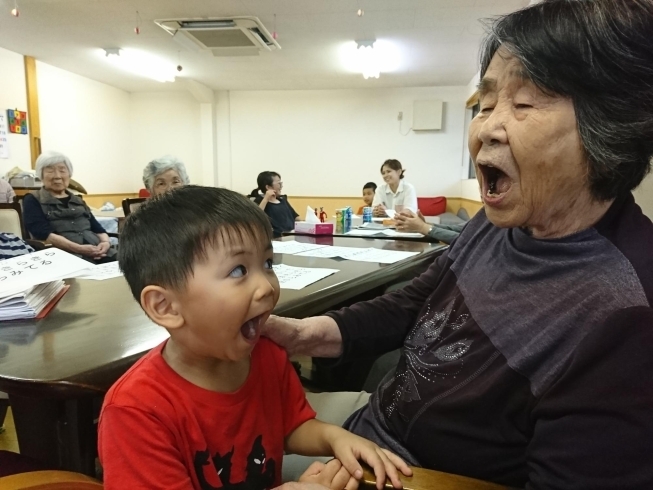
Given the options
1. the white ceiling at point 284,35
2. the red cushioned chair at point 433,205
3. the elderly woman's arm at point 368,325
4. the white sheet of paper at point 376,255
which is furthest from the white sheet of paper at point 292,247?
the red cushioned chair at point 433,205

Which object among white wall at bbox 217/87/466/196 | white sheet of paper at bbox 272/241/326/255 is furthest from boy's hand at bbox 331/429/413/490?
white wall at bbox 217/87/466/196

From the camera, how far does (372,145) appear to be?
776 centimetres

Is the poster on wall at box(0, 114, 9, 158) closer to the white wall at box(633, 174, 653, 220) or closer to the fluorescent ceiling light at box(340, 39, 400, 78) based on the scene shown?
the fluorescent ceiling light at box(340, 39, 400, 78)

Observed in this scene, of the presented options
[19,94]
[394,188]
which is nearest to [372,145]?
[394,188]

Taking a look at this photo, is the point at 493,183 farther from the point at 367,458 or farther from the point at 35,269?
the point at 35,269

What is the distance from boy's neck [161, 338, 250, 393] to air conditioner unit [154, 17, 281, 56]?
423 cm

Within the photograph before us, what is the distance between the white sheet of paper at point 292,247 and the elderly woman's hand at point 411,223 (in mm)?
759

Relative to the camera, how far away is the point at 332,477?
2.41 feet

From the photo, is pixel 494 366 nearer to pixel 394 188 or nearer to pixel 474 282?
pixel 474 282

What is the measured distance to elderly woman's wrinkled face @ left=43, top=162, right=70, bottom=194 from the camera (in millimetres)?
3498

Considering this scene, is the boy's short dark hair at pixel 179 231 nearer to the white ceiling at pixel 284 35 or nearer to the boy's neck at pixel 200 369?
the boy's neck at pixel 200 369

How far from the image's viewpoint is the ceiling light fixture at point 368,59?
5043 millimetres

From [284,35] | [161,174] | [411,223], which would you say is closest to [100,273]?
[411,223]

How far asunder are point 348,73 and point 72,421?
6.47 m
